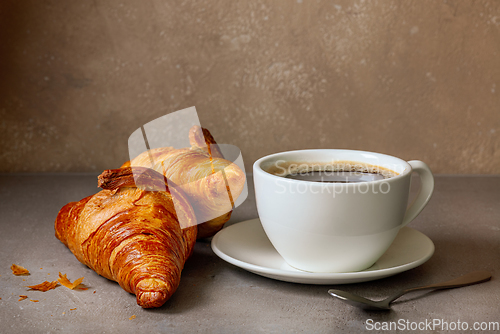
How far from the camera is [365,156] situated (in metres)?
0.64

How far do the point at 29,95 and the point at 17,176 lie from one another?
0.23 metres

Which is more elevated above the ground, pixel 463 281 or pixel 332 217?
pixel 332 217

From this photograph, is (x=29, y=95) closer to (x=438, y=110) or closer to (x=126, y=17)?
(x=126, y=17)

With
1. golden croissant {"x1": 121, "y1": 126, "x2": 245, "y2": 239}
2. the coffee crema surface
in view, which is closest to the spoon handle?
the coffee crema surface

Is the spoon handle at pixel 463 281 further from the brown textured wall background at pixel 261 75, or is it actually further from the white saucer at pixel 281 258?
the brown textured wall background at pixel 261 75

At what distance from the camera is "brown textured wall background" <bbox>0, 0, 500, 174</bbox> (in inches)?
46.4

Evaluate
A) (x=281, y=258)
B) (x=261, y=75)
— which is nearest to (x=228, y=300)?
(x=281, y=258)

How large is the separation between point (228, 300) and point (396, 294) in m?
0.20

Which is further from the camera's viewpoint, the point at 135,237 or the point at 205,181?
the point at 205,181

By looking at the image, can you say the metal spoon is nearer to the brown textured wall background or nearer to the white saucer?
the white saucer

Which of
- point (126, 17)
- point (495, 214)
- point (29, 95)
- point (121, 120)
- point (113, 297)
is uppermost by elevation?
point (126, 17)

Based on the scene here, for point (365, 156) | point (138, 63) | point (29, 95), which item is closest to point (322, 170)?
point (365, 156)

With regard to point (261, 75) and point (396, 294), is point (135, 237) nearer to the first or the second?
point (396, 294)

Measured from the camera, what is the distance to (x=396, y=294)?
1.71 ft
